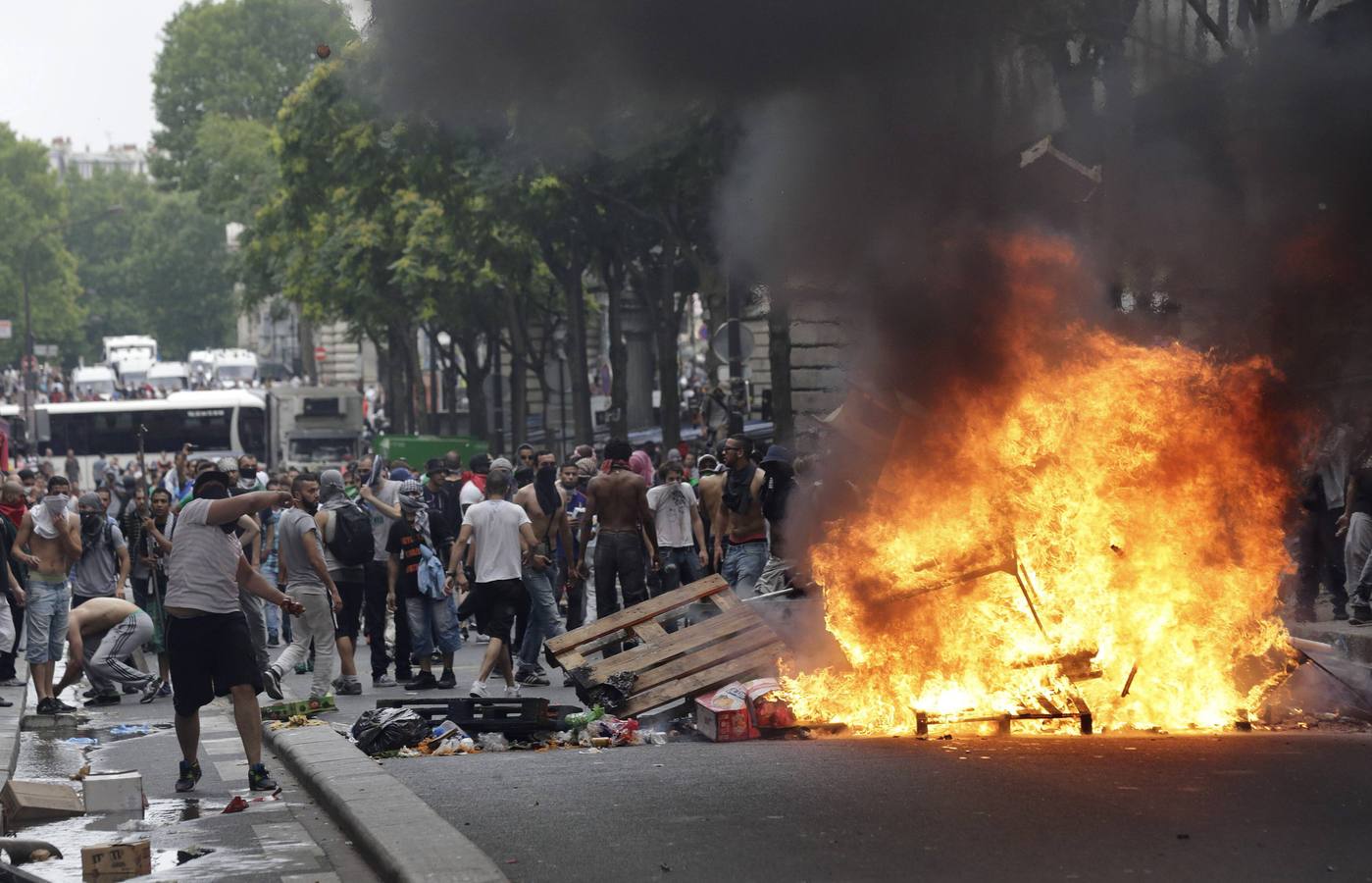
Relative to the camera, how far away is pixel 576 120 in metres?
9.93

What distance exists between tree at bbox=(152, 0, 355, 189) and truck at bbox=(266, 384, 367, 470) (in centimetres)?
1740

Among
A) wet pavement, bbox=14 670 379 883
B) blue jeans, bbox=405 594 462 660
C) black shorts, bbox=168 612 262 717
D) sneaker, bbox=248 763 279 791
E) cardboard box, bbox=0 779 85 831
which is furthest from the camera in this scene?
blue jeans, bbox=405 594 462 660

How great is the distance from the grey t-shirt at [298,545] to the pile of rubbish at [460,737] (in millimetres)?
2549

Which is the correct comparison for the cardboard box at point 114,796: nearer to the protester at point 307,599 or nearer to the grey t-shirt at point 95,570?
the protester at point 307,599

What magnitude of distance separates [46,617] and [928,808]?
753 centimetres

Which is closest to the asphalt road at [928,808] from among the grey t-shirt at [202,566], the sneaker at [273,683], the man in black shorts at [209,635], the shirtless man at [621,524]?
the man in black shorts at [209,635]

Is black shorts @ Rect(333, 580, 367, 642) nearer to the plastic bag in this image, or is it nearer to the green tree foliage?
the plastic bag

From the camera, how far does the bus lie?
47.9m

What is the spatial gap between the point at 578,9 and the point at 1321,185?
4.22m

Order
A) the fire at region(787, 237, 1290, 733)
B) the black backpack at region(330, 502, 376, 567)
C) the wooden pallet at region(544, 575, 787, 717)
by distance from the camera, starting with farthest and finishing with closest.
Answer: the black backpack at region(330, 502, 376, 567) → the wooden pallet at region(544, 575, 787, 717) → the fire at region(787, 237, 1290, 733)

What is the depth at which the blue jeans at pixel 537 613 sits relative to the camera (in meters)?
13.2

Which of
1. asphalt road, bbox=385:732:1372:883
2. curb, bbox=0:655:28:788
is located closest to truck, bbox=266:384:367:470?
curb, bbox=0:655:28:788

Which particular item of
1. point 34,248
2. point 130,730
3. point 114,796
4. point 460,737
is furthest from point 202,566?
point 34,248

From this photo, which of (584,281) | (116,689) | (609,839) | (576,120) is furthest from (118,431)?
(609,839)
